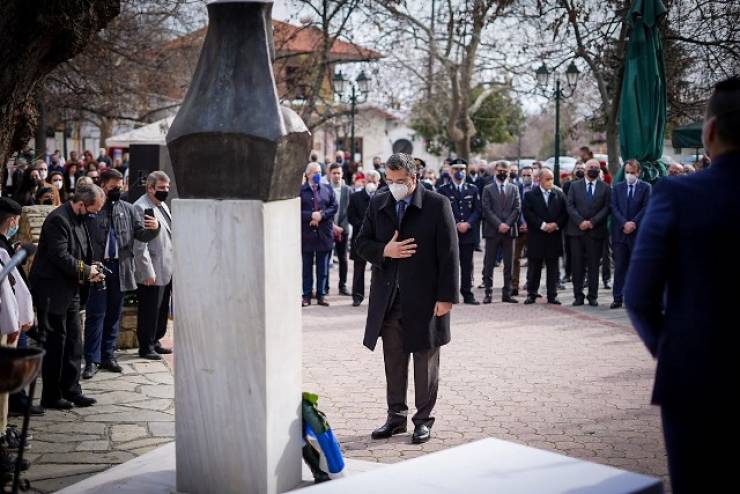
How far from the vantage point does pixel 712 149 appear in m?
3.88

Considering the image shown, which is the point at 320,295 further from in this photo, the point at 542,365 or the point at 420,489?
the point at 420,489

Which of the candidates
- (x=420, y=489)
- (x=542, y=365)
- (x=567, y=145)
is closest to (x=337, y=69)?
(x=542, y=365)

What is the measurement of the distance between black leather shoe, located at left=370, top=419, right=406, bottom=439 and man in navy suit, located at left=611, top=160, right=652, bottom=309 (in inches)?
299

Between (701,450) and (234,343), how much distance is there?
288 cm

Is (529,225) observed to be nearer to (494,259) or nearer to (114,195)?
(494,259)

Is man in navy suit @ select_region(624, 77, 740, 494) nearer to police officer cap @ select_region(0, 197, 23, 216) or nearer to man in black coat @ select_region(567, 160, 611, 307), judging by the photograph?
police officer cap @ select_region(0, 197, 23, 216)

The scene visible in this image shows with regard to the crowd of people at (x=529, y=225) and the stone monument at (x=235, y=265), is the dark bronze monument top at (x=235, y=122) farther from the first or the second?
the crowd of people at (x=529, y=225)

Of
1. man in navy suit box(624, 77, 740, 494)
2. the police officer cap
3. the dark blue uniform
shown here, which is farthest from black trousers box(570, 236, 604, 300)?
man in navy suit box(624, 77, 740, 494)

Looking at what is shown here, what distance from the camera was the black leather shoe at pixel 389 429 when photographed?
767 centimetres

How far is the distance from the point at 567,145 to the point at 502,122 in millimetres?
31880

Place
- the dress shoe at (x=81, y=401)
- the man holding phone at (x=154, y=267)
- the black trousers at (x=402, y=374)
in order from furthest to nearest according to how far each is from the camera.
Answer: the man holding phone at (x=154, y=267), the dress shoe at (x=81, y=401), the black trousers at (x=402, y=374)

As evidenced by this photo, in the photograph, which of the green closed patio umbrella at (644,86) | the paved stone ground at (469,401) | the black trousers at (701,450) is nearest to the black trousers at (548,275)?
the green closed patio umbrella at (644,86)

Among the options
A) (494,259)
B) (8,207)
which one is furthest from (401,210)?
(494,259)

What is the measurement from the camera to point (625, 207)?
14.8 m
